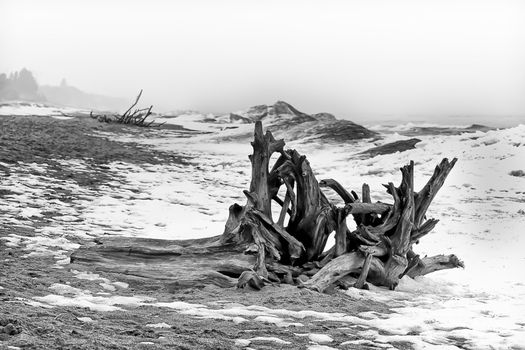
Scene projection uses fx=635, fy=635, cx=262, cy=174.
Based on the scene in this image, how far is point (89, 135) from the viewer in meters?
25.7

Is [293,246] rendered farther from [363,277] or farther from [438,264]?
[438,264]

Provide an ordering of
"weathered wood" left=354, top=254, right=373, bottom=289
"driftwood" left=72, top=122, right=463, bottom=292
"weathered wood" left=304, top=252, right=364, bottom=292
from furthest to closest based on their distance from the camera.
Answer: "weathered wood" left=354, top=254, right=373, bottom=289
"driftwood" left=72, top=122, right=463, bottom=292
"weathered wood" left=304, top=252, right=364, bottom=292

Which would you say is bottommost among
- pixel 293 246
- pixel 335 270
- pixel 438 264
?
pixel 438 264

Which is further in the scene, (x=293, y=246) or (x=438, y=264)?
(x=438, y=264)

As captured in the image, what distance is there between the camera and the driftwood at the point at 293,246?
7441 mm

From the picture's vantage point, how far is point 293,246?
800 cm

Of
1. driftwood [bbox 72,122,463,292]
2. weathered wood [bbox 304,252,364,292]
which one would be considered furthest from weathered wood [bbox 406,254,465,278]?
weathered wood [bbox 304,252,364,292]

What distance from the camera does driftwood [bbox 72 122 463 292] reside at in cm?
744

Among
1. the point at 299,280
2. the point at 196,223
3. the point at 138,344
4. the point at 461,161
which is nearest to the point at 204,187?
the point at 196,223

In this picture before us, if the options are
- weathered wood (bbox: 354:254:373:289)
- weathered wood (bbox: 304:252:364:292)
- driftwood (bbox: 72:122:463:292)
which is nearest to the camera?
weathered wood (bbox: 304:252:364:292)

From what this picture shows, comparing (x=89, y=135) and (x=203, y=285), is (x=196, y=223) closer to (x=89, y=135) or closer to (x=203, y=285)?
(x=203, y=285)

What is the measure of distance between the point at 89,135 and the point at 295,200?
18900 mm

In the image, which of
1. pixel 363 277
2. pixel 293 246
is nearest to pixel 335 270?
pixel 363 277

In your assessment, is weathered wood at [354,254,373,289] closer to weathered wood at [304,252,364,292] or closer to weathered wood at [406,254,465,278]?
weathered wood at [304,252,364,292]
